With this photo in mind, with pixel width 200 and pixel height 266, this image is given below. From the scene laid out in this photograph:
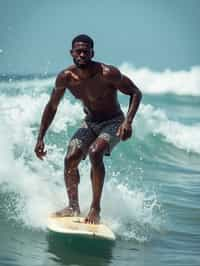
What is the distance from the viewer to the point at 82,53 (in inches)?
249

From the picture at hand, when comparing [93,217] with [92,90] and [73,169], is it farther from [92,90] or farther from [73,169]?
[92,90]

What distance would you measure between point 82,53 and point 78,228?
1559mm

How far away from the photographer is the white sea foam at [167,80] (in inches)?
1723

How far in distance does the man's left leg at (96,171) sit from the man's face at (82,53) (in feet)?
2.38

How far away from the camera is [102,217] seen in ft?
23.2

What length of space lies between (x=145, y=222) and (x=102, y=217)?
605 millimetres

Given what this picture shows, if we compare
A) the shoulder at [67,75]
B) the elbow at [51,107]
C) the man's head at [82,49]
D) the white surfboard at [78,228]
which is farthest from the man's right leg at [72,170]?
the man's head at [82,49]

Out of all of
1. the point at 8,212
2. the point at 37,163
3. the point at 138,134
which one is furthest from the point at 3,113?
the point at 8,212

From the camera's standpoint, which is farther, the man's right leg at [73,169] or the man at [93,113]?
the man's right leg at [73,169]

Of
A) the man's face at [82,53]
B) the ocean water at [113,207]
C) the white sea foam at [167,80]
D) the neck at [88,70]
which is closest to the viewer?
the ocean water at [113,207]

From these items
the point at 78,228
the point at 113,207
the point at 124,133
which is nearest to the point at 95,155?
the point at 124,133

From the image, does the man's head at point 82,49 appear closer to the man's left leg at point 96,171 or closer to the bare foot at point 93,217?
the man's left leg at point 96,171

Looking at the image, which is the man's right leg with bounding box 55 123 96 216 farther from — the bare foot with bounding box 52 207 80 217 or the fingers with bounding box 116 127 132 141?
the fingers with bounding box 116 127 132 141

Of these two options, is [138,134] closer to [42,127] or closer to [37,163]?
[37,163]
